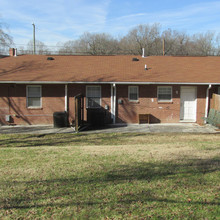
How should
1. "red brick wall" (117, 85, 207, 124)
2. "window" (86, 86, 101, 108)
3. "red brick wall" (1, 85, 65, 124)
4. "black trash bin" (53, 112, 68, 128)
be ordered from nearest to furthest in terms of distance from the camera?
"black trash bin" (53, 112, 68, 128), "red brick wall" (1, 85, 65, 124), "red brick wall" (117, 85, 207, 124), "window" (86, 86, 101, 108)

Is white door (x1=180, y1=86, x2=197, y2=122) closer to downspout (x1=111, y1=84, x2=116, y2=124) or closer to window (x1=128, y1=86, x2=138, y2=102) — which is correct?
window (x1=128, y1=86, x2=138, y2=102)

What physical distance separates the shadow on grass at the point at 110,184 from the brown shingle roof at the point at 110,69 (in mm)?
9201

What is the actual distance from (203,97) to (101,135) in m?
7.29

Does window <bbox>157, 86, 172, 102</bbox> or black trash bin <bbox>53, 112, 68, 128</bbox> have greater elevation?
window <bbox>157, 86, 172, 102</bbox>

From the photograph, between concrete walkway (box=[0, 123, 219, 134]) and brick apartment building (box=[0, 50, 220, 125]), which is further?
brick apartment building (box=[0, 50, 220, 125])

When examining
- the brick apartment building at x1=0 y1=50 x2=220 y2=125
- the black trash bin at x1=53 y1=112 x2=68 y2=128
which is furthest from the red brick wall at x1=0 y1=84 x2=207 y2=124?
the black trash bin at x1=53 y1=112 x2=68 y2=128

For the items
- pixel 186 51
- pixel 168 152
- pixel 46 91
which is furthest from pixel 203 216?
pixel 186 51

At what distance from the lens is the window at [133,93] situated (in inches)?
593

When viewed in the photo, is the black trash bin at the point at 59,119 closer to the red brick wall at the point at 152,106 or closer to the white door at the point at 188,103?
the red brick wall at the point at 152,106

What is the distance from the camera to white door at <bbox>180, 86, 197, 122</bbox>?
599 inches

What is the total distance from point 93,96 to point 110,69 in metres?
2.46

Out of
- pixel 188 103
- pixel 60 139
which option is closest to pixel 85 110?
pixel 60 139

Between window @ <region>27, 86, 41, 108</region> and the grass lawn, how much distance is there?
712 cm

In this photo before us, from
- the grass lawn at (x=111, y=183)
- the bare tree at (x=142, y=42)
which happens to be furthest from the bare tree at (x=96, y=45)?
the grass lawn at (x=111, y=183)
